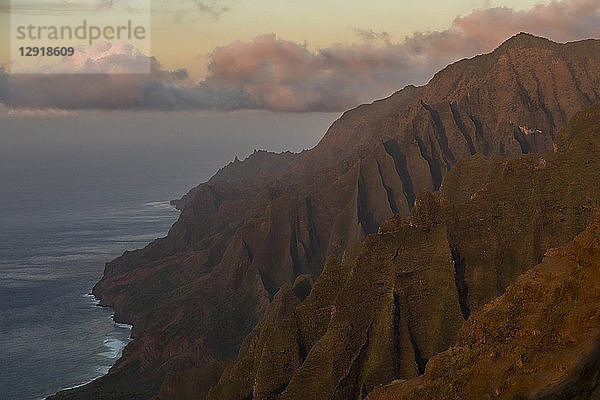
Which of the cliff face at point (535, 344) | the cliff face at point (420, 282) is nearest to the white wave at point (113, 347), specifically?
the cliff face at point (420, 282)

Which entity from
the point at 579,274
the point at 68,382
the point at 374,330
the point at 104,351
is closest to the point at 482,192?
the point at 374,330

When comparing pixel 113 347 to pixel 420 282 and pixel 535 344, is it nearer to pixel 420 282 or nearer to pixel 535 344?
pixel 420 282

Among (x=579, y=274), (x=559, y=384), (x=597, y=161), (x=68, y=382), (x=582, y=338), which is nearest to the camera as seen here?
(x=559, y=384)

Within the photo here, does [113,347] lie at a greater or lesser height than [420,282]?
lesser

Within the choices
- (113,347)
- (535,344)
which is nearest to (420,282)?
(535,344)

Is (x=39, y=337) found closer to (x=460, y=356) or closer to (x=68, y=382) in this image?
(x=68, y=382)

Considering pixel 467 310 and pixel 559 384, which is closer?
pixel 559 384

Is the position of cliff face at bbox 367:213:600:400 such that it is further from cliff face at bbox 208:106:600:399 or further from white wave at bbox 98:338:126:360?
white wave at bbox 98:338:126:360

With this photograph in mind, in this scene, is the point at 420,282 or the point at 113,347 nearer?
the point at 420,282
